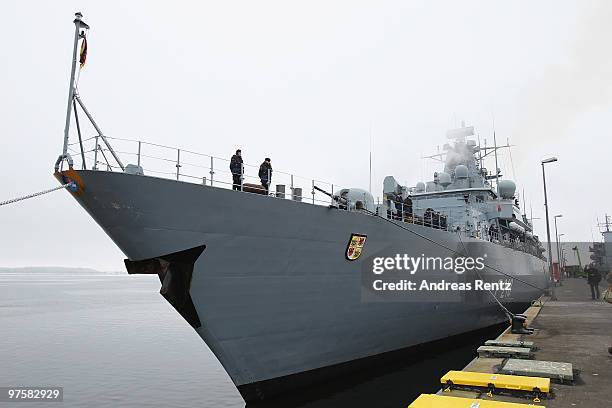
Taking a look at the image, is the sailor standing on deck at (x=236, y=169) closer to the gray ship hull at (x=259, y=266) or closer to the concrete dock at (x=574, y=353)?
the gray ship hull at (x=259, y=266)

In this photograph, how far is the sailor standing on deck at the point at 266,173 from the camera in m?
9.33

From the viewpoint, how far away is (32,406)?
459 inches

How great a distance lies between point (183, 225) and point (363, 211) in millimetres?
5338

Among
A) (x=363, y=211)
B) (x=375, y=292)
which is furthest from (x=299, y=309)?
(x=363, y=211)

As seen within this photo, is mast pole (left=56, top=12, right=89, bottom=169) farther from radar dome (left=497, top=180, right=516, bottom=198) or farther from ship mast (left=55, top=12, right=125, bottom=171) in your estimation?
radar dome (left=497, top=180, right=516, bottom=198)

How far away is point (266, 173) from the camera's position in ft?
31.0

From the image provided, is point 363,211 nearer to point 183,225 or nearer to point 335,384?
point 335,384

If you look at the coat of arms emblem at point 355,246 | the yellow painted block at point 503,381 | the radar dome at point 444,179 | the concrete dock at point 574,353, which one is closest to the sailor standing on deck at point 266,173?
the coat of arms emblem at point 355,246

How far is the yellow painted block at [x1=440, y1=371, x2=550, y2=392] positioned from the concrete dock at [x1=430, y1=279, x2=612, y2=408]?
0.58ft

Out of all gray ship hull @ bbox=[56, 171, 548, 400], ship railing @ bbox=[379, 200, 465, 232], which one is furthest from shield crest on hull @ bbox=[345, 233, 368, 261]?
ship railing @ bbox=[379, 200, 465, 232]

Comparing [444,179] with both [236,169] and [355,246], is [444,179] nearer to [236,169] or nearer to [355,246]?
[355,246]

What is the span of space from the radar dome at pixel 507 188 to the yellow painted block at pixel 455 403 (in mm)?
22405

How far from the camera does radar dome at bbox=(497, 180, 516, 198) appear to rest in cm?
2575
